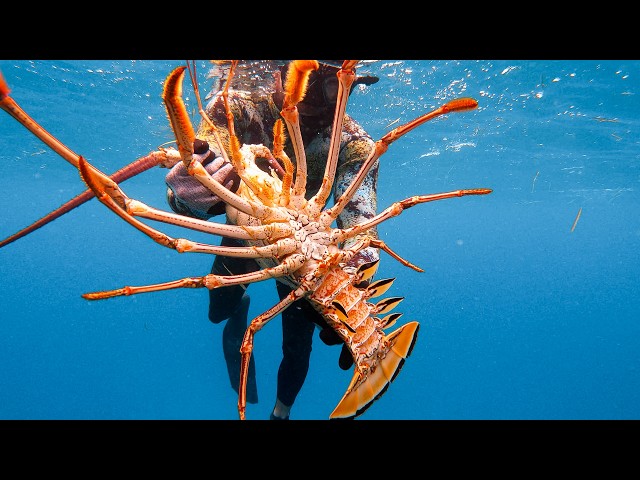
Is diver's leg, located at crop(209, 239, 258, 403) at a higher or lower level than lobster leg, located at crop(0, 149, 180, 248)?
lower

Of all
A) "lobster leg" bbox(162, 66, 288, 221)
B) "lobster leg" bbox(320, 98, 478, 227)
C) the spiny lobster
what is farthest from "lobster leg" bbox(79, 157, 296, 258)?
"lobster leg" bbox(320, 98, 478, 227)

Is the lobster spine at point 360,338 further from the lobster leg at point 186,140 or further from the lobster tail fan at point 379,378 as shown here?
the lobster leg at point 186,140

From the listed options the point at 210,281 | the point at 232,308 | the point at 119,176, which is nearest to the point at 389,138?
the point at 210,281

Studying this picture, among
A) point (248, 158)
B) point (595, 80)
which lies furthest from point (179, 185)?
point (595, 80)

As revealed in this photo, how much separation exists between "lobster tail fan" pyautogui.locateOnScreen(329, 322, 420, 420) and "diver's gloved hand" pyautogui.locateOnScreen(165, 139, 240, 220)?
1.49 metres

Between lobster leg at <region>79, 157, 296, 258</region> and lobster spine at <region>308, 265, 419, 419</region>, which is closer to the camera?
lobster leg at <region>79, 157, 296, 258</region>

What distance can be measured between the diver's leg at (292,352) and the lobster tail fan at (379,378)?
2.46m

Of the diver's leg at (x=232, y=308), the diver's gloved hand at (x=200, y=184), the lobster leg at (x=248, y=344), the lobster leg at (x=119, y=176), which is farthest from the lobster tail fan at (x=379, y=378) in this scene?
the diver's leg at (x=232, y=308)

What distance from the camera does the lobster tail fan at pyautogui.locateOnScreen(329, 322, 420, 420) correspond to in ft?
7.41

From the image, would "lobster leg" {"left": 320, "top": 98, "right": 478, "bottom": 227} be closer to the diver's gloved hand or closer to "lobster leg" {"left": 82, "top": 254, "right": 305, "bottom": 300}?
"lobster leg" {"left": 82, "top": 254, "right": 305, "bottom": 300}

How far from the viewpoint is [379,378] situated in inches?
92.7

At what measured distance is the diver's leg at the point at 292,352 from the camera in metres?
4.88
